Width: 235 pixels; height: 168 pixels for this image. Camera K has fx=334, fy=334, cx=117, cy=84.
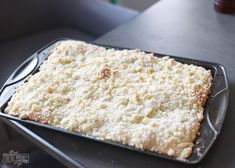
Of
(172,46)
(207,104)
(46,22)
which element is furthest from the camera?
(46,22)

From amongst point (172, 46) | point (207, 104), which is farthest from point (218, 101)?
point (172, 46)

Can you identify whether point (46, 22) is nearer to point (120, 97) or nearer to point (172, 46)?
point (172, 46)

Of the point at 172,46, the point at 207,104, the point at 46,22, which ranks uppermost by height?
the point at 46,22

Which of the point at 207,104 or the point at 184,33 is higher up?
the point at 184,33

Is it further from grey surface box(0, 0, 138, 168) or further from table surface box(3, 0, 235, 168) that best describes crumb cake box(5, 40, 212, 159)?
grey surface box(0, 0, 138, 168)

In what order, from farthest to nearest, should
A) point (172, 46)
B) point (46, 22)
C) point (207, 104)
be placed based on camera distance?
point (46, 22) → point (172, 46) → point (207, 104)

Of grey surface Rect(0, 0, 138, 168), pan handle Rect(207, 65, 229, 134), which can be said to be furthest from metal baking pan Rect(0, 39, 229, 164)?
grey surface Rect(0, 0, 138, 168)

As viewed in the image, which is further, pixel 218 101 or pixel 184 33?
pixel 184 33

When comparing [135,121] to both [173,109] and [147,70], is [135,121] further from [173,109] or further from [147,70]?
[147,70]
